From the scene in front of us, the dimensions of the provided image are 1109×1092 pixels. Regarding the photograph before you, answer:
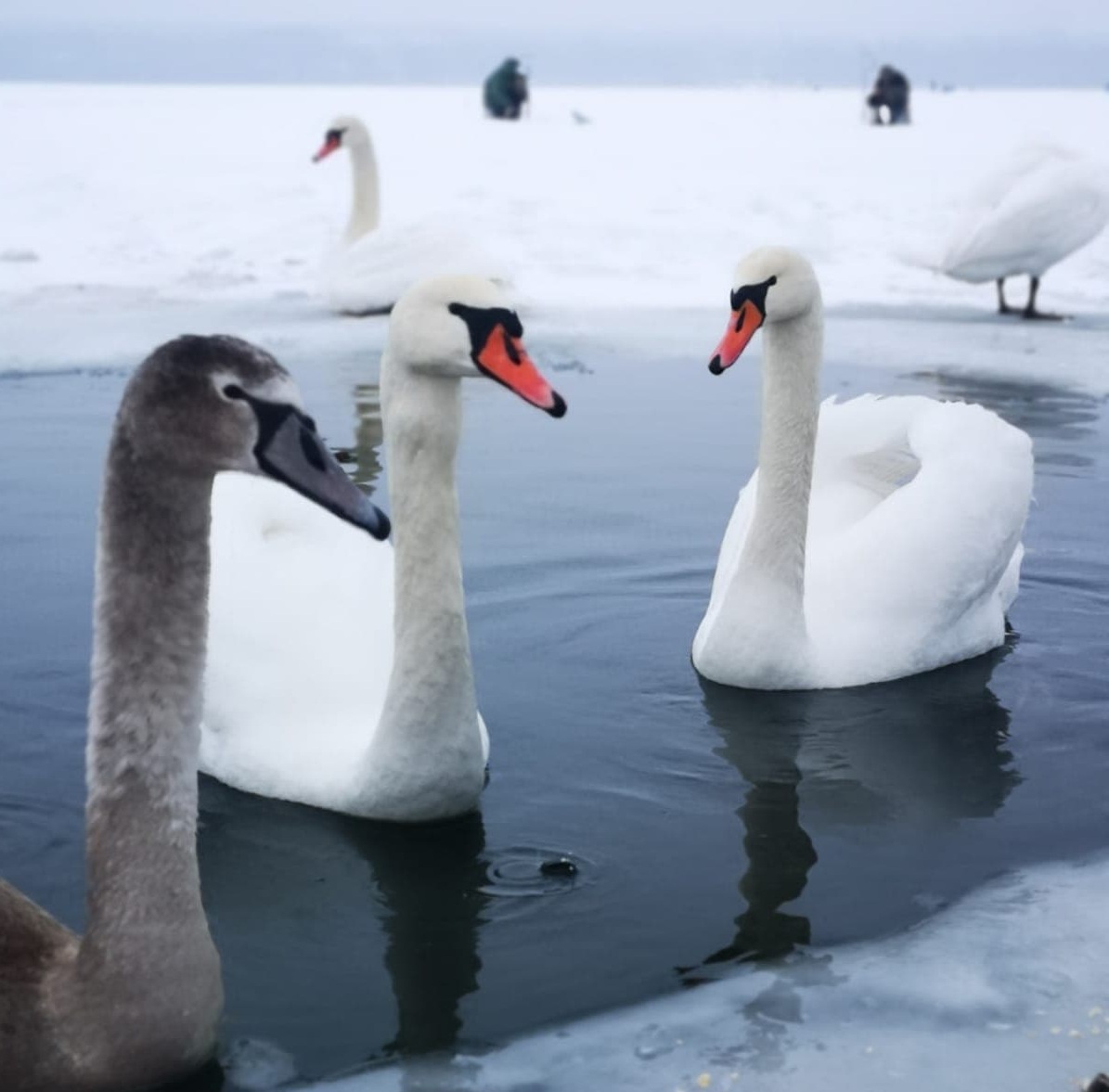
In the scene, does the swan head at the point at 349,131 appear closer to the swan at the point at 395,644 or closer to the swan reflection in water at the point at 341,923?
the swan at the point at 395,644

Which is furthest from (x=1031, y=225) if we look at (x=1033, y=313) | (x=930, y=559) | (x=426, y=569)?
(x=426, y=569)

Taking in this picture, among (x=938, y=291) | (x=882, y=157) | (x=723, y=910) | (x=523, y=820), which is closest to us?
(x=723, y=910)

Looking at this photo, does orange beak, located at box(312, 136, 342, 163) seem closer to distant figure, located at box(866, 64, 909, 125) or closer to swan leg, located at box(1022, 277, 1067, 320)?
swan leg, located at box(1022, 277, 1067, 320)

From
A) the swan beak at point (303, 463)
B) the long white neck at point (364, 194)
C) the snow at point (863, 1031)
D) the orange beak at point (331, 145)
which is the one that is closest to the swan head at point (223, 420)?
the swan beak at point (303, 463)

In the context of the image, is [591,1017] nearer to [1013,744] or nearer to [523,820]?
[523,820]

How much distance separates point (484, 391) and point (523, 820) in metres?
6.42

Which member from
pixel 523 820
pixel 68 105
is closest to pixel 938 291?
pixel 523 820

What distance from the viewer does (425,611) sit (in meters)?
4.35

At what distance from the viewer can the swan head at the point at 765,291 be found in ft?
17.9

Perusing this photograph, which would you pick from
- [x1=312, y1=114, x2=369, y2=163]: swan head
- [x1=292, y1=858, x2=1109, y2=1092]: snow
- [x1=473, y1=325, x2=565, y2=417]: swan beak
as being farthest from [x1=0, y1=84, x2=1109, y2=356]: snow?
[x1=292, y1=858, x2=1109, y2=1092]: snow

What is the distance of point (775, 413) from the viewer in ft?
18.7

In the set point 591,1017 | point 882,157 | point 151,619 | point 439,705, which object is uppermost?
point 882,157

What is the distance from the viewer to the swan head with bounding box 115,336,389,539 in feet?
9.57

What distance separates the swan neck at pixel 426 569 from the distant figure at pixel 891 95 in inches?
1381
